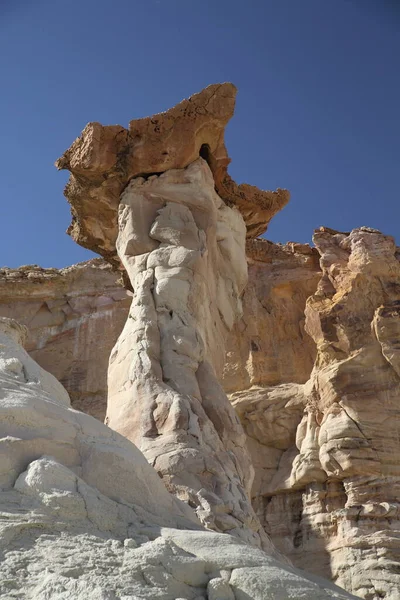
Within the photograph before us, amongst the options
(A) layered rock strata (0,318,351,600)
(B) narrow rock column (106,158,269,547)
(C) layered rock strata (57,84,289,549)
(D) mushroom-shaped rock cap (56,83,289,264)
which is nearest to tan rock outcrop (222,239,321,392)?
(C) layered rock strata (57,84,289,549)

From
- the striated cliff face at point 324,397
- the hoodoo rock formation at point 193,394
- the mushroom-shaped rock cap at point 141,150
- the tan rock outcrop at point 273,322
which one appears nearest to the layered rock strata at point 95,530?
the hoodoo rock formation at point 193,394

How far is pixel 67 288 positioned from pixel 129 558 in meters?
18.8

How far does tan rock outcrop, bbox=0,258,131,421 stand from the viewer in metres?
20.5

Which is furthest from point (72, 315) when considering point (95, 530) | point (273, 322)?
point (95, 530)

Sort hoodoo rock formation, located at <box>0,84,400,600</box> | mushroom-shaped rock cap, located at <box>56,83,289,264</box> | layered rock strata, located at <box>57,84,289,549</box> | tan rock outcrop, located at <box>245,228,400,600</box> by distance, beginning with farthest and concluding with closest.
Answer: tan rock outcrop, located at <box>245,228,400,600</box> → mushroom-shaped rock cap, located at <box>56,83,289,264</box> → layered rock strata, located at <box>57,84,289,549</box> → hoodoo rock formation, located at <box>0,84,400,600</box>

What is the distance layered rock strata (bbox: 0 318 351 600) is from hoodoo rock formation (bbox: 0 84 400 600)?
11 millimetres

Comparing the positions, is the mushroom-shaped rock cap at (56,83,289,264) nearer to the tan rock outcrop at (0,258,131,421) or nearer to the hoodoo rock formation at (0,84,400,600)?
the hoodoo rock formation at (0,84,400,600)

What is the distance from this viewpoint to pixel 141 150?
34.1 feet

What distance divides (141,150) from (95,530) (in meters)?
7.28

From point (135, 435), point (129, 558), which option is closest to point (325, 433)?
point (135, 435)

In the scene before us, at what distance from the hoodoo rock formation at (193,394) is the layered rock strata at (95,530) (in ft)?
0.04

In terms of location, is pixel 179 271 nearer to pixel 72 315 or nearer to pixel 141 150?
pixel 141 150

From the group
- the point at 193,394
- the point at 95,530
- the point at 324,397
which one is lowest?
the point at 95,530

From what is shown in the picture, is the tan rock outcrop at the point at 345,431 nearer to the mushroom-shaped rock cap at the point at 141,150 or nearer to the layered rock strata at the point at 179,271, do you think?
the layered rock strata at the point at 179,271
